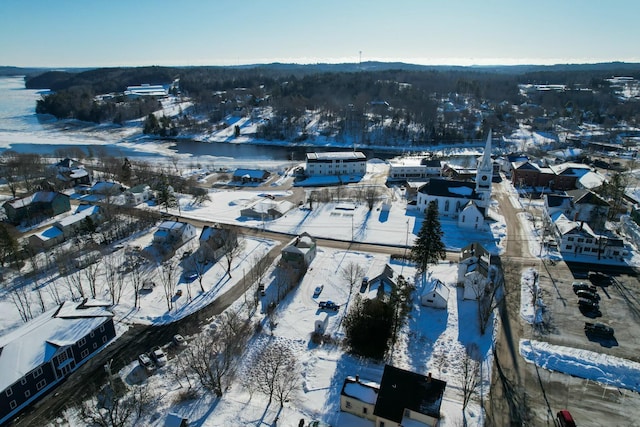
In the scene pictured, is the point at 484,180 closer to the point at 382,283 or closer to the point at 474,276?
the point at 474,276

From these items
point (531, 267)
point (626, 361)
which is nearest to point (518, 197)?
point (531, 267)

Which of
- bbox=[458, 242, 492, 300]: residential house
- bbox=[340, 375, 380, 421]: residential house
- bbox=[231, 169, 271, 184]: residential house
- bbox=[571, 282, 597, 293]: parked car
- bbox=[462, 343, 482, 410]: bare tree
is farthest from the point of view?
bbox=[231, 169, 271, 184]: residential house

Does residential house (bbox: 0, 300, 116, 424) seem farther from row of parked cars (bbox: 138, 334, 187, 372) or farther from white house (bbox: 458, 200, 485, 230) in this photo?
white house (bbox: 458, 200, 485, 230)

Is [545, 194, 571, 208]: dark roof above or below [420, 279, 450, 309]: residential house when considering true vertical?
above

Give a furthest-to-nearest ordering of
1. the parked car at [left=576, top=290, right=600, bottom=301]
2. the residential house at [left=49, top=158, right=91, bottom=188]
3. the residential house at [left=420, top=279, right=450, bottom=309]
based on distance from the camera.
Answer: the residential house at [left=49, top=158, right=91, bottom=188], the parked car at [left=576, top=290, right=600, bottom=301], the residential house at [left=420, top=279, right=450, bottom=309]

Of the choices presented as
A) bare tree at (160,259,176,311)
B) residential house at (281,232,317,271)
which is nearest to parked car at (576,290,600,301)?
residential house at (281,232,317,271)

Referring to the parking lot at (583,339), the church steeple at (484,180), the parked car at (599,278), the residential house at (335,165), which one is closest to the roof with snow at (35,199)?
the residential house at (335,165)

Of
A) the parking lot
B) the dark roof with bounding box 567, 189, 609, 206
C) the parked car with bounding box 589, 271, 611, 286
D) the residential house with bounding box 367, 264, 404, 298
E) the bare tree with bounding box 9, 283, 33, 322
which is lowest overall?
Answer: the bare tree with bounding box 9, 283, 33, 322

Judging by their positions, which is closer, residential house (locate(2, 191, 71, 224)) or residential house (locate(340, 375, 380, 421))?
residential house (locate(340, 375, 380, 421))
